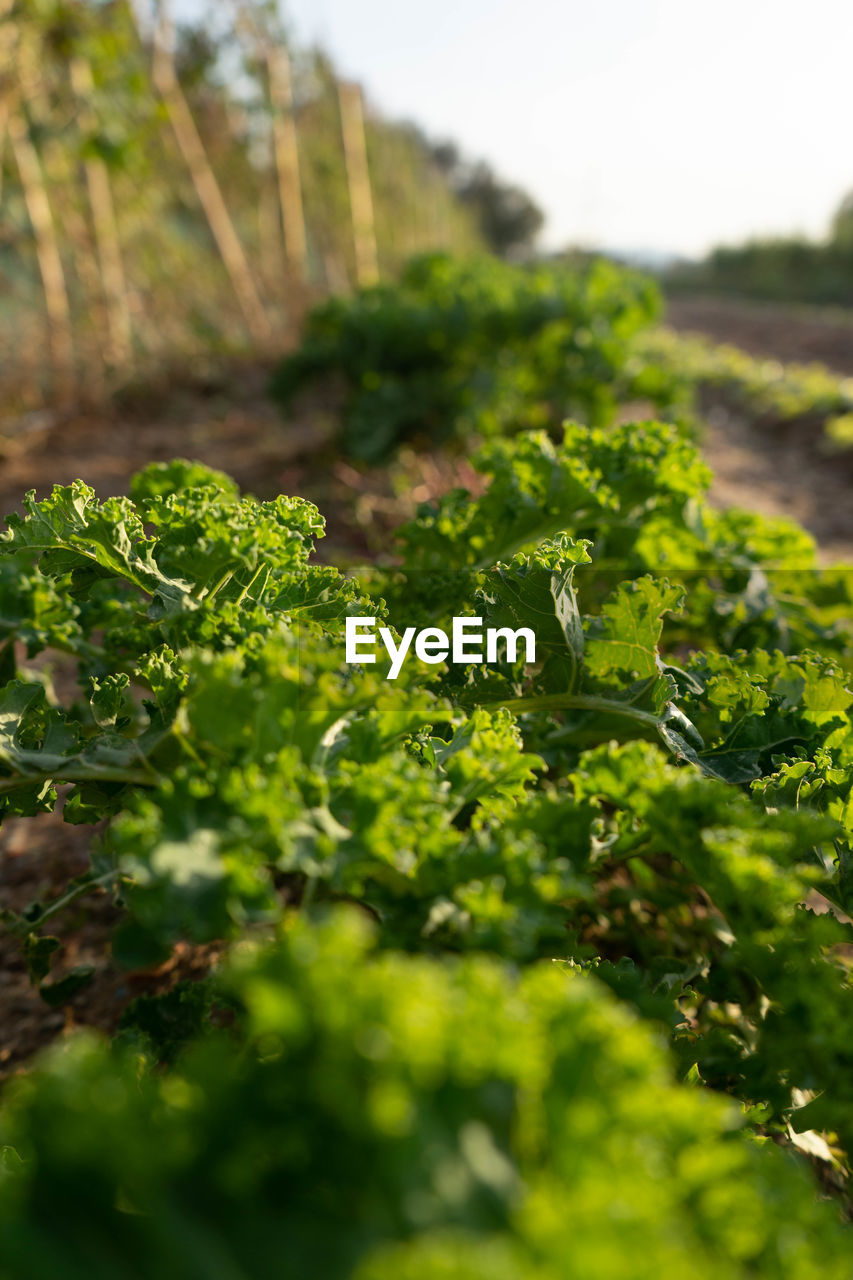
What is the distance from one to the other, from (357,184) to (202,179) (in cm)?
510

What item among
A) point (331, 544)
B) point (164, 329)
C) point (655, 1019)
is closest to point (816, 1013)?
point (655, 1019)

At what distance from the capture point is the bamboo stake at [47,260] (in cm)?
770

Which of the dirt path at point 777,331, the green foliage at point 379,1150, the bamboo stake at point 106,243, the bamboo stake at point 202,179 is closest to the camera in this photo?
the green foliage at point 379,1150

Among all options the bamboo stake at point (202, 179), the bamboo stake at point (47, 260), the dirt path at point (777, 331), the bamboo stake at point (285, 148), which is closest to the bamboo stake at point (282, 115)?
the bamboo stake at point (285, 148)

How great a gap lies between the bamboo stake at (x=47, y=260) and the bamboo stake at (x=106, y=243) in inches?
18.5

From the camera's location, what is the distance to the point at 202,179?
1102cm

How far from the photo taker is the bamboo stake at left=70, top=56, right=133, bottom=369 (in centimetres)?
855

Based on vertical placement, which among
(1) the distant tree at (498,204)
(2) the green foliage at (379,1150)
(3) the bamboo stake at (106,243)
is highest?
(1) the distant tree at (498,204)

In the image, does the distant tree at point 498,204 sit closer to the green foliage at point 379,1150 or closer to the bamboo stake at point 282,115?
the bamboo stake at point 282,115

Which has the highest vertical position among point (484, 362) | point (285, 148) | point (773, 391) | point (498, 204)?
point (498, 204)

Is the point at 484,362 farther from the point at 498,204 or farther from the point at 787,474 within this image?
the point at 498,204

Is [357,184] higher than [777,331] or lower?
higher

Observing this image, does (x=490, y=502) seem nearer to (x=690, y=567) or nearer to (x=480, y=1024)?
(x=690, y=567)

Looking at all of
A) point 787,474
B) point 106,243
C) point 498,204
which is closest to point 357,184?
point 106,243
